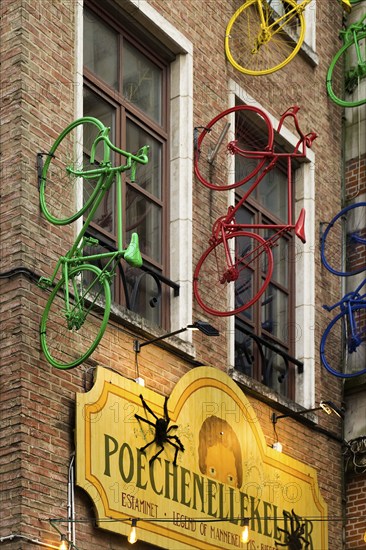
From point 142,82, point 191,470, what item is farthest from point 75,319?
point 142,82

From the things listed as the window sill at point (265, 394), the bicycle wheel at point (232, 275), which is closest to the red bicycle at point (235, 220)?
the bicycle wheel at point (232, 275)

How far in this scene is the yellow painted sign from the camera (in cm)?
1409

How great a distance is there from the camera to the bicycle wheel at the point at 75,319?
13477 millimetres

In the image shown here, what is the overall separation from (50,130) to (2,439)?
303 cm

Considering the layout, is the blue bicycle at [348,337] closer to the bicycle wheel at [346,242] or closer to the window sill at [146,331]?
the bicycle wheel at [346,242]

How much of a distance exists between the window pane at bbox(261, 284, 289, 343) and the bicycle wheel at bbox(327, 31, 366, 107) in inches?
107

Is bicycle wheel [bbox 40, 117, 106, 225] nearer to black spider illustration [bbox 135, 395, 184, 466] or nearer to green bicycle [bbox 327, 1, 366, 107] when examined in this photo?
black spider illustration [bbox 135, 395, 184, 466]

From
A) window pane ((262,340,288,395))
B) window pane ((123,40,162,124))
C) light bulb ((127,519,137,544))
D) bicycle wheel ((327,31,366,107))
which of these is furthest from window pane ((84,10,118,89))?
light bulb ((127,519,137,544))

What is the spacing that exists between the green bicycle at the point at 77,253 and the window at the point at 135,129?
0.70 metres

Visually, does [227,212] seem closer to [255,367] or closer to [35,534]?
[255,367]

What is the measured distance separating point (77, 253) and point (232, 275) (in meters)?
2.66

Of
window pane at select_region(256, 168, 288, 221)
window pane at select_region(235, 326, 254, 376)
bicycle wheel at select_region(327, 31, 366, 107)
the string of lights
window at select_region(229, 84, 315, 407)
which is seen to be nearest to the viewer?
the string of lights

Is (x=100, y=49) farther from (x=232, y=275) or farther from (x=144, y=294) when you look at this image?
(x=232, y=275)

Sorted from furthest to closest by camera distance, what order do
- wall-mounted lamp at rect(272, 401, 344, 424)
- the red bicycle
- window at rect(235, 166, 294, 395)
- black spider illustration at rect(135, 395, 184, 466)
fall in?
window at rect(235, 166, 294, 395), wall-mounted lamp at rect(272, 401, 344, 424), the red bicycle, black spider illustration at rect(135, 395, 184, 466)
